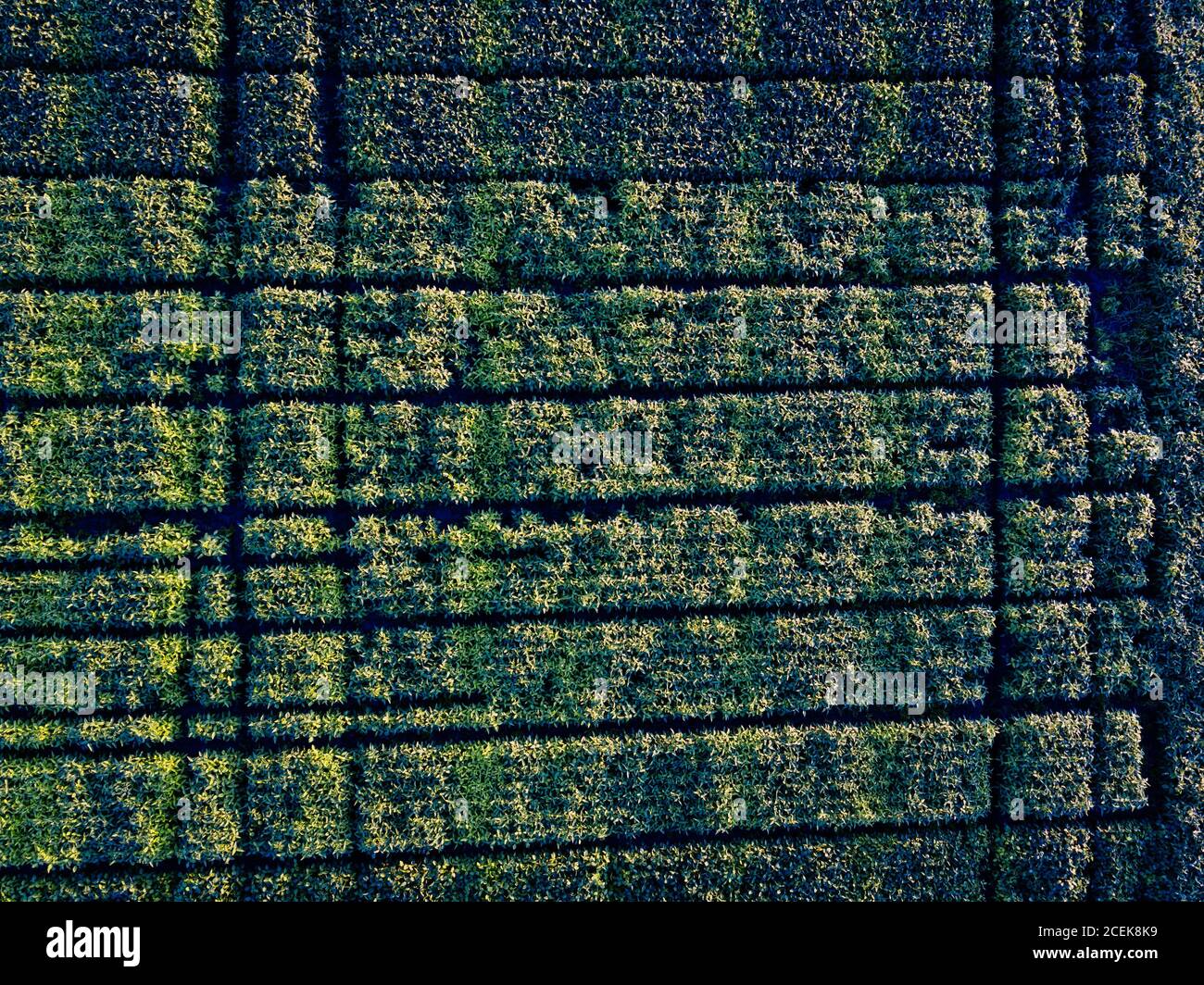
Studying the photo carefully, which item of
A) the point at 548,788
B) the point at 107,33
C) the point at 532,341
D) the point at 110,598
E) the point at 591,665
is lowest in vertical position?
the point at 548,788

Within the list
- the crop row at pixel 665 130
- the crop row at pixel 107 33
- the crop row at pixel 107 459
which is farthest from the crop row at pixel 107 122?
the crop row at pixel 107 459

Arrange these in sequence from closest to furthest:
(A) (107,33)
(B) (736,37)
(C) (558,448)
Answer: (A) (107,33), (C) (558,448), (B) (736,37)

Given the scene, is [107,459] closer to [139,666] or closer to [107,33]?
[139,666]

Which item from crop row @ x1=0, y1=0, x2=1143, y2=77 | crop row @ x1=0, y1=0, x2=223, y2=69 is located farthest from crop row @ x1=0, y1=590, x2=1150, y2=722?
crop row @ x1=0, y1=0, x2=1143, y2=77

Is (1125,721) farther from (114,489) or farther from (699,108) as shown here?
(114,489)

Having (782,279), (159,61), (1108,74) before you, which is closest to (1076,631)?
(782,279)

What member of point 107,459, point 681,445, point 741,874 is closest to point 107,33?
point 107,459

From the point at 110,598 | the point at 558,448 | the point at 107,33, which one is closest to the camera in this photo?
the point at 110,598
